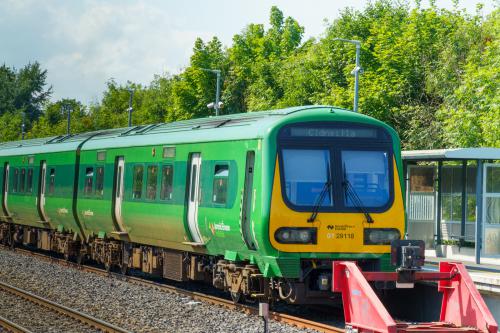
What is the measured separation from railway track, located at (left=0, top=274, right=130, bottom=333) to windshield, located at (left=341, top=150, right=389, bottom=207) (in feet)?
13.9

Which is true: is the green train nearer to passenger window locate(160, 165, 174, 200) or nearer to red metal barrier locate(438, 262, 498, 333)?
passenger window locate(160, 165, 174, 200)

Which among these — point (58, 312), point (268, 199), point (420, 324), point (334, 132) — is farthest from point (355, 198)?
point (58, 312)

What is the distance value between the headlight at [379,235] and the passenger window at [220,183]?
2.56 metres

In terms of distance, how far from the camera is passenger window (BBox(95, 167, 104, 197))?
23406mm

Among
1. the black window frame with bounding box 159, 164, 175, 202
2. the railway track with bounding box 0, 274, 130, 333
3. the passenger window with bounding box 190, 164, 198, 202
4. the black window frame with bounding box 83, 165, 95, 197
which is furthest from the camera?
the black window frame with bounding box 83, 165, 95, 197

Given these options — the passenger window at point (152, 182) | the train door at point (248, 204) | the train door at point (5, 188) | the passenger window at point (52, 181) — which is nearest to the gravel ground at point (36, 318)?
the train door at point (248, 204)

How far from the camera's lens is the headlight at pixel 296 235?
50.6 feet

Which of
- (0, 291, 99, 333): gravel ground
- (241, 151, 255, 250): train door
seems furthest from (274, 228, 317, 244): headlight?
(0, 291, 99, 333): gravel ground

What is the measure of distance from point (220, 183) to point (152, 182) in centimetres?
352

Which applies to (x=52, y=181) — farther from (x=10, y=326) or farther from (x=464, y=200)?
(x=10, y=326)

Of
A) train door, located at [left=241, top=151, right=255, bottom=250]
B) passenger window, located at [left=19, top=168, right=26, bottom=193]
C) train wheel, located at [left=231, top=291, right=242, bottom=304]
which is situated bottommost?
train wheel, located at [left=231, top=291, right=242, bottom=304]

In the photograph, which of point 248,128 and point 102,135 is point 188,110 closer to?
point 102,135

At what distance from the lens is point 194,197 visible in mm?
18312

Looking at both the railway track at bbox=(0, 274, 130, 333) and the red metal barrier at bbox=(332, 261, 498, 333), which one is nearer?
the red metal barrier at bbox=(332, 261, 498, 333)
